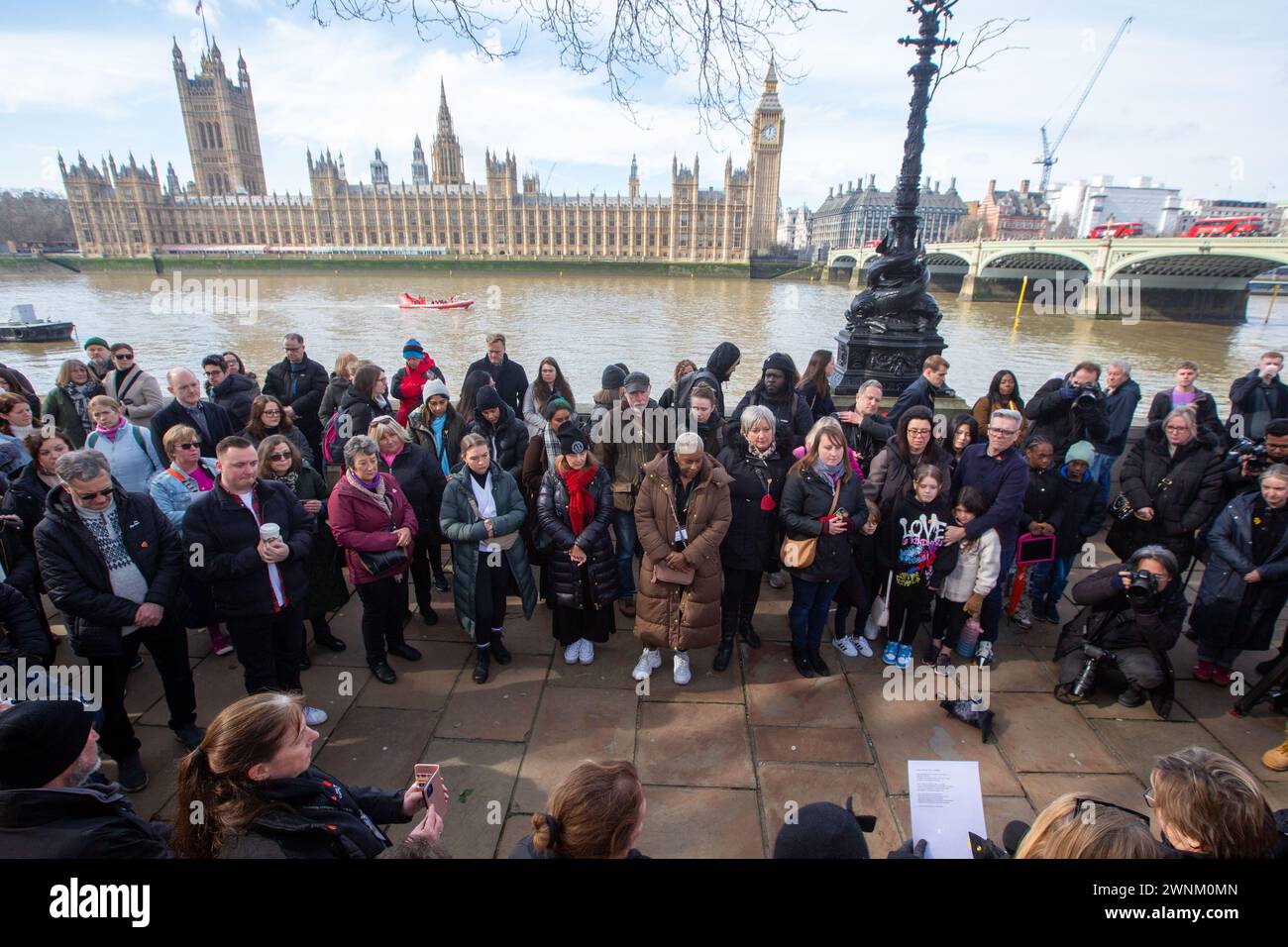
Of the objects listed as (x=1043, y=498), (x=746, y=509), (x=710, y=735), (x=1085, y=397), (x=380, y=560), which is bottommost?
(x=710, y=735)

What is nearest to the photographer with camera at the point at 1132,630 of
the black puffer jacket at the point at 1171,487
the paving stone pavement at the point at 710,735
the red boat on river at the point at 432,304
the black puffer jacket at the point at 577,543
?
the paving stone pavement at the point at 710,735

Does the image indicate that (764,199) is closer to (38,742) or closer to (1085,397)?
(1085,397)

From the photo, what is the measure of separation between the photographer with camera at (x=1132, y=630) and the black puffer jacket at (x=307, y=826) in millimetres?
3694

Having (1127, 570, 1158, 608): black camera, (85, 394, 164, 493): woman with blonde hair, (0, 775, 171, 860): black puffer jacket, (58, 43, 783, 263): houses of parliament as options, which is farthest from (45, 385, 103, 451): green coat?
(58, 43, 783, 263): houses of parliament

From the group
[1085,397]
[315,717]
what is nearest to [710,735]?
[315,717]

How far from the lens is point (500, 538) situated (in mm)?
3738

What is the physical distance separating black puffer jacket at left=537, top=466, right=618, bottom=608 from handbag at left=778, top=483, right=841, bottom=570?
1064mm

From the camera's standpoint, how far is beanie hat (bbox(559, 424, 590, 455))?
12.1ft

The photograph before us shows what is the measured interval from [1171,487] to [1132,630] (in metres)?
1.23

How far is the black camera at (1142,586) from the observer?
130 inches
